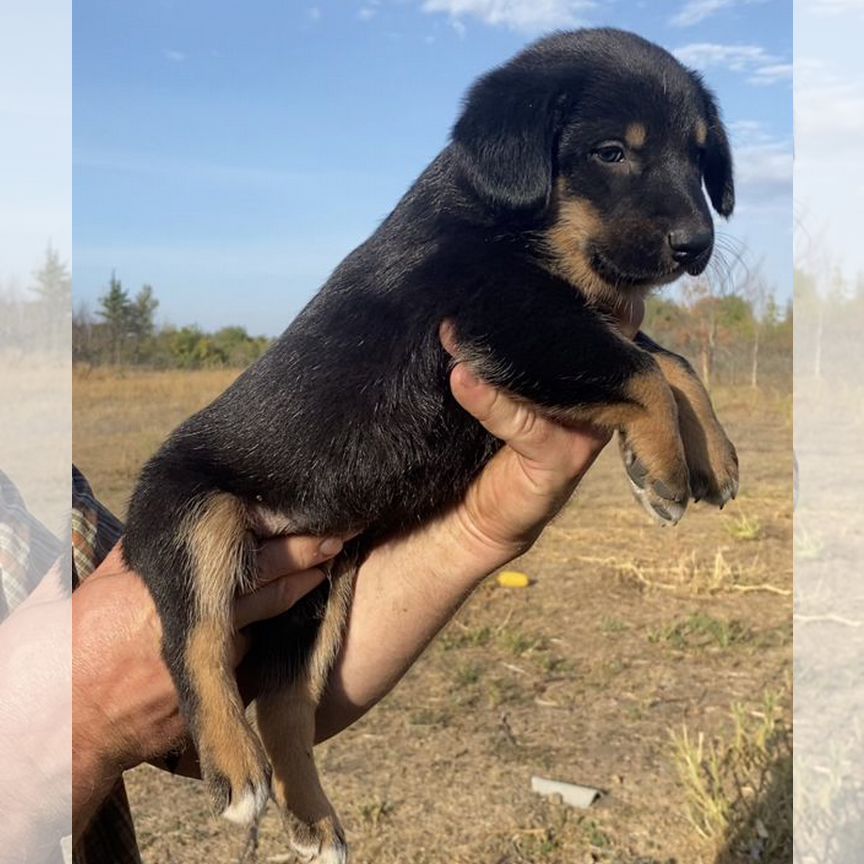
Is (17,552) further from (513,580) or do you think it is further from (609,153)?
(513,580)

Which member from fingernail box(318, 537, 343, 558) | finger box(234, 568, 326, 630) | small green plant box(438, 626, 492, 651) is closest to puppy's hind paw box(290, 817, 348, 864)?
finger box(234, 568, 326, 630)

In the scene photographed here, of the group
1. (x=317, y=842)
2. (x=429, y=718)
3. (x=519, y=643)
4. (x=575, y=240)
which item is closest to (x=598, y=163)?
(x=575, y=240)

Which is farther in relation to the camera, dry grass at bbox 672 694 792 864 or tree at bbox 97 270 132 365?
tree at bbox 97 270 132 365

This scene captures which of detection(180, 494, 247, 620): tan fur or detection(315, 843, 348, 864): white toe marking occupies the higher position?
detection(180, 494, 247, 620): tan fur

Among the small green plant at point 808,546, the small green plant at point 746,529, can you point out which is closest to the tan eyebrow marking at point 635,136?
the small green plant at point 808,546

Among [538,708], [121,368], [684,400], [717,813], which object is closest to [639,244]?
[684,400]

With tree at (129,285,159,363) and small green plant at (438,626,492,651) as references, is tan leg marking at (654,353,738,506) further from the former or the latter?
tree at (129,285,159,363)

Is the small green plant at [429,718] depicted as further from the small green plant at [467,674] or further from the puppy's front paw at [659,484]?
the puppy's front paw at [659,484]

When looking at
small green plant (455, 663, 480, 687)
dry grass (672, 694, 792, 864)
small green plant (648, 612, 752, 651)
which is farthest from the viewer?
small green plant (648, 612, 752, 651)
